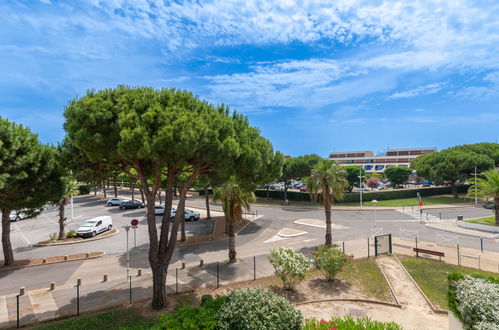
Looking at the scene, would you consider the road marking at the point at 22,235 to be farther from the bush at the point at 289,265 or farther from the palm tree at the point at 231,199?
the bush at the point at 289,265

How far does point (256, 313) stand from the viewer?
777cm

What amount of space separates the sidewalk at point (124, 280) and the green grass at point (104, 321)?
1.08 m

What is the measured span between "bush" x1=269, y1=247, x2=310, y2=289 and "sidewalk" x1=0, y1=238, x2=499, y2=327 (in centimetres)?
241

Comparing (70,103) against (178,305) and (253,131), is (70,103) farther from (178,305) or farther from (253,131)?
(178,305)

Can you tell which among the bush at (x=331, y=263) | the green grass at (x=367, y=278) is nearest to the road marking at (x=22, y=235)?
the bush at (x=331, y=263)

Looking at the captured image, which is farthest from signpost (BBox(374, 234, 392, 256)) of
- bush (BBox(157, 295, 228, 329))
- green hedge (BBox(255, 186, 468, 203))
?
green hedge (BBox(255, 186, 468, 203))

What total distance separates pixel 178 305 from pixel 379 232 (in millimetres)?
22231

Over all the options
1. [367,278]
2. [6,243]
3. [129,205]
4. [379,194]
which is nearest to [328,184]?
[367,278]

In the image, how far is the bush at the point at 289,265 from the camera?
44.1ft

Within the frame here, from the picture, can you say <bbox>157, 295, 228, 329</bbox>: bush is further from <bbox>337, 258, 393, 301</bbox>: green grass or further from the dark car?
the dark car

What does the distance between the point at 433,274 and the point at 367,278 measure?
403 centimetres

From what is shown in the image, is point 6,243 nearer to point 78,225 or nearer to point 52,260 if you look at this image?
point 52,260

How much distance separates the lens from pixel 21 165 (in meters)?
14.7

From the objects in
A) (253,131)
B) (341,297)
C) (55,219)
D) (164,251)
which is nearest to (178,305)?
(164,251)
